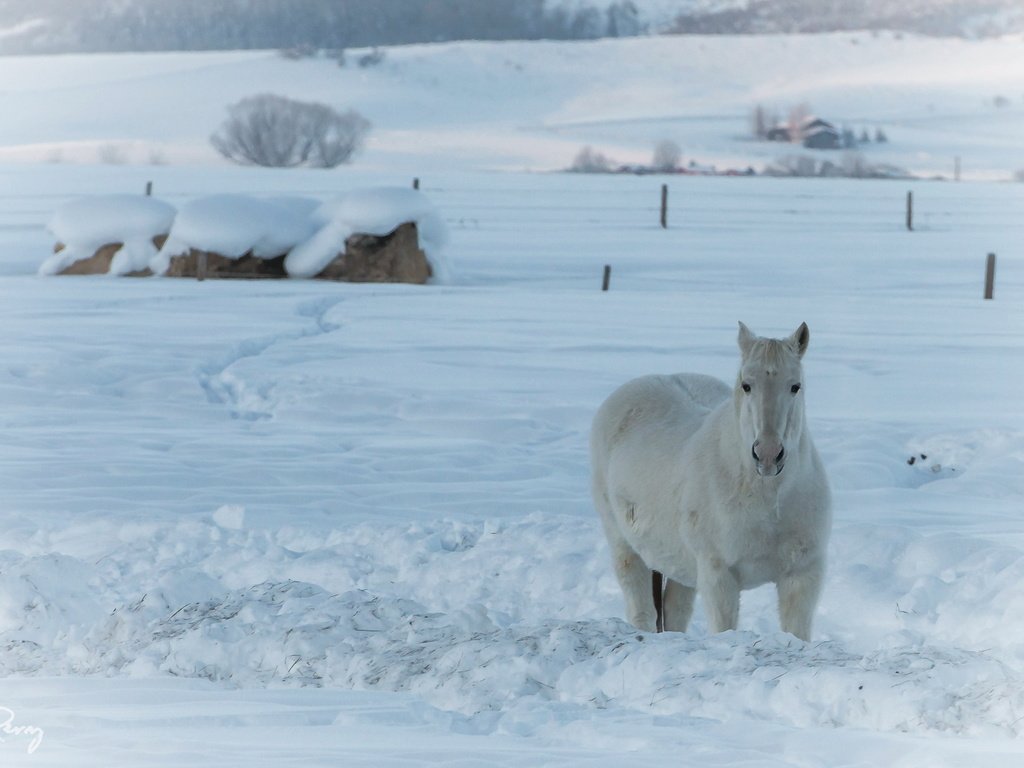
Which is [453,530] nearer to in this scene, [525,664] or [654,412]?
[654,412]

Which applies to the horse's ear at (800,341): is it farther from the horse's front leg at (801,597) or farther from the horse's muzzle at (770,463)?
the horse's front leg at (801,597)

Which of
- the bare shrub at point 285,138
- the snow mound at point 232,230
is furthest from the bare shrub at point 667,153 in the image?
the snow mound at point 232,230

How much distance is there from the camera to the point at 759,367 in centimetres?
414

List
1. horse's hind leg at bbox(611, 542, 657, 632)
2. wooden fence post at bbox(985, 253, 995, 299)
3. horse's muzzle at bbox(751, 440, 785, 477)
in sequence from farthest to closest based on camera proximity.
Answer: wooden fence post at bbox(985, 253, 995, 299)
horse's hind leg at bbox(611, 542, 657, 632)
horse's muzzle at bbox(751, 440, 785, 477)

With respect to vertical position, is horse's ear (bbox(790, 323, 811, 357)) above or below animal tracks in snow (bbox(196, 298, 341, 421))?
above

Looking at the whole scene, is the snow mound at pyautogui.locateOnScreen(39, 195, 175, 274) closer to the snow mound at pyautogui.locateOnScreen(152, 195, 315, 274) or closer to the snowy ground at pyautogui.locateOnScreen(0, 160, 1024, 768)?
the snow mound at pyautogui.locateOnScreen(152, 195, 315, 274)

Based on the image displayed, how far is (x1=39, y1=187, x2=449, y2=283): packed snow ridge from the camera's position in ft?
66.8

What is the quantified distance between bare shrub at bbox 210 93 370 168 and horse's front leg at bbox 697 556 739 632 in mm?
68730

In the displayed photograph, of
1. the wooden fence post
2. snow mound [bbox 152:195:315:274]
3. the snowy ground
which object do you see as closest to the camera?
the snowy ground

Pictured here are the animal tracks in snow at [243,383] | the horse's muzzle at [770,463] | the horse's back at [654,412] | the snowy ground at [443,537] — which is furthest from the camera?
the animal tracks in snow at [243,383]

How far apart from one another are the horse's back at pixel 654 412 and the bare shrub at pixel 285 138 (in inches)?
2665

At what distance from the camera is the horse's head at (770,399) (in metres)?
4.09

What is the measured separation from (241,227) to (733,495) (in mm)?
16945

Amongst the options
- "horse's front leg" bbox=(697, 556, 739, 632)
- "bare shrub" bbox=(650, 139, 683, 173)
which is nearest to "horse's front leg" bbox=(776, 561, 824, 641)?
"horse's front leg" bbox=(697, 556, 739, 632)
